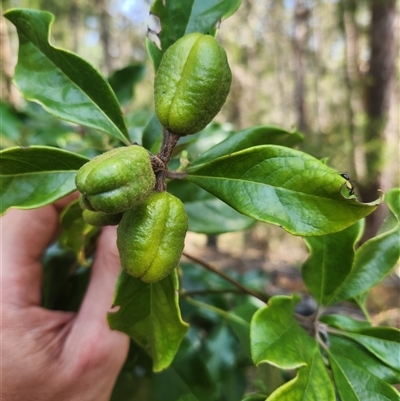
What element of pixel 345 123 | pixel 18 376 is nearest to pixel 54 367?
pixel 18 376

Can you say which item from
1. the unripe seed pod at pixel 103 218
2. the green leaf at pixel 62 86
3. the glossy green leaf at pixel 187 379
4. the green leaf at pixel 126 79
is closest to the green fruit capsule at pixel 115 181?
the unripe seed pod at pixel 103 218

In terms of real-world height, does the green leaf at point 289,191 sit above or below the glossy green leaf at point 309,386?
above

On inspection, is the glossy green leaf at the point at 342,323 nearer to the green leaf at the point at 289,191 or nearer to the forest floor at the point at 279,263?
the green leaf at the point at 289,191

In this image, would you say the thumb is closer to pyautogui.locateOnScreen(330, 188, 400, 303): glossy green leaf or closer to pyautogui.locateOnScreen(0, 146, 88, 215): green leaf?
pyautogui.locateOnScreen(0, 146, 88, 215): green leaf

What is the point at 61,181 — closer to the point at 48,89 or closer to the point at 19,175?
the point at 19,175

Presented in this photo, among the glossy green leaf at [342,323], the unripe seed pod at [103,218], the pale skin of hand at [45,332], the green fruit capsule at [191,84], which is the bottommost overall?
the pale skin of hand at [45,332]

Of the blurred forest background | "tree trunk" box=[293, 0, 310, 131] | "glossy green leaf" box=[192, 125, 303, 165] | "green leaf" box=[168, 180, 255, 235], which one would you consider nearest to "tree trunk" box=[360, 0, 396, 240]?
the blurred forest background
